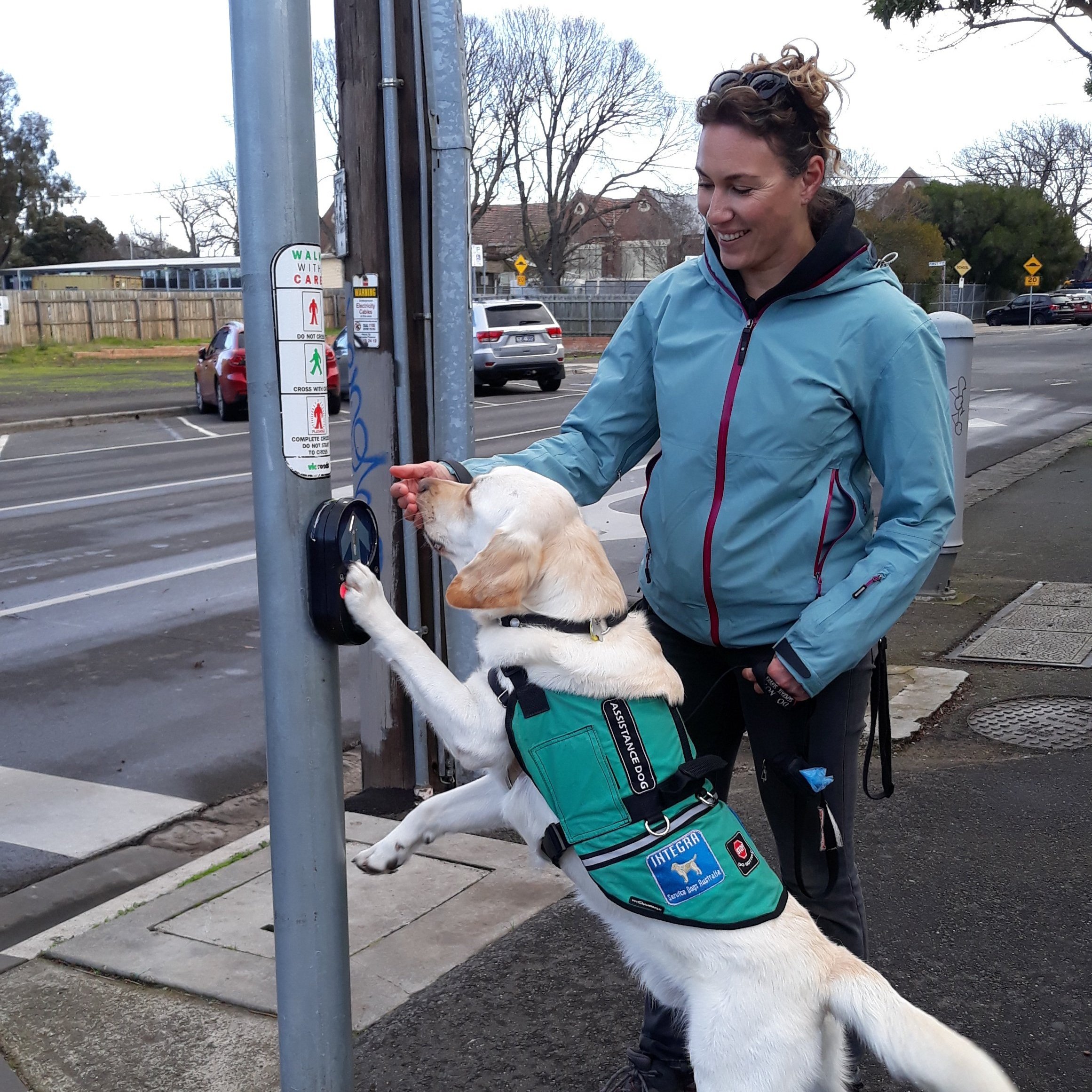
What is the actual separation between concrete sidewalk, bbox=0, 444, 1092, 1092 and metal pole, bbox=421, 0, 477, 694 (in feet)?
3.73

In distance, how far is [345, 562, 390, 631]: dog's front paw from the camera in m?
2.37

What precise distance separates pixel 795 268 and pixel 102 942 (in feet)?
9.25

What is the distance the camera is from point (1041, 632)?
7.00 meters

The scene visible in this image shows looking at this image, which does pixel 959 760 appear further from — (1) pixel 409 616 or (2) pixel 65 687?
(2) pixel 65 687

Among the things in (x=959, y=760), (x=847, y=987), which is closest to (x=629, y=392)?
(x=847, y=987)

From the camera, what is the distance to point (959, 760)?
5.20 meters

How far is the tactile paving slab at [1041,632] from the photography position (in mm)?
6547

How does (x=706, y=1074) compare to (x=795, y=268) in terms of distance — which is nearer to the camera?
(x=706, y=1074)

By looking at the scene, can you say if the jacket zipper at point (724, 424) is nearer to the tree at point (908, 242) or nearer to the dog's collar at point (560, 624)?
the dog's collar at point (560, 624)

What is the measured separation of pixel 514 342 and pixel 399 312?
20.4 m

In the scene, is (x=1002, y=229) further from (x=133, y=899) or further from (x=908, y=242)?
(x=133, y=899)

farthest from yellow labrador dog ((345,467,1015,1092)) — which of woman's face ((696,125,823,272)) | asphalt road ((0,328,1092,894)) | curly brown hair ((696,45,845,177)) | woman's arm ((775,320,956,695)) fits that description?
asphalt road ((0,328,1092,894))

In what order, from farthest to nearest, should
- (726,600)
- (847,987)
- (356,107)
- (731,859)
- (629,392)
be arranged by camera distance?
(356,107) → (629,392) → (726,600) → (731,859) → (847,987)

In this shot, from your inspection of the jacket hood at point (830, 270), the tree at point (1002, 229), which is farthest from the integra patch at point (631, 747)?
the tree at point (1002, 229)
